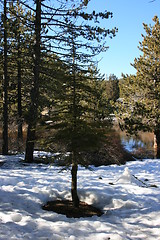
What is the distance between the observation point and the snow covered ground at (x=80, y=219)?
3.69 meters

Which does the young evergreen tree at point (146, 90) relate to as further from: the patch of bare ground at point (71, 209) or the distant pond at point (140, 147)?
the patch of bare ground at point (71, 209)

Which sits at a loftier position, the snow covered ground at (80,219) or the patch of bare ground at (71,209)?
the snow covered ground at (80,219)

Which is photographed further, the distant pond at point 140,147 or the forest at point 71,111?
the distant pond at point 140,147

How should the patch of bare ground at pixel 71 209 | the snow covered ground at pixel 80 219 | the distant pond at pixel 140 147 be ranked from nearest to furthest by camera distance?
the snow covered ground at pixel 80 219, the patch of bare ground at pixel 71 209, the distant pond at pixel 140 147

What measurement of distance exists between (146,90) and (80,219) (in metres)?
13.8

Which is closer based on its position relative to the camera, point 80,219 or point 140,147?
point 80,219

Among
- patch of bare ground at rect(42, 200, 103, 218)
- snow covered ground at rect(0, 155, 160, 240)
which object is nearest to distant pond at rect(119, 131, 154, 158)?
snow covered ground at rect(0, 155, 160, 240)

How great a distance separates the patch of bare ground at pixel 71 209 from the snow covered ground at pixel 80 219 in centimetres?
18

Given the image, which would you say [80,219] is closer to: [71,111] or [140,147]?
[71,111]

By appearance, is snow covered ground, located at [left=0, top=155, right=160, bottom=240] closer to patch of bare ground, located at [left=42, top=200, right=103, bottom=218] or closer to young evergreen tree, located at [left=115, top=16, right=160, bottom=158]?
patch of bare ground, located at [left=42, top=200, right=103, bottom=218]

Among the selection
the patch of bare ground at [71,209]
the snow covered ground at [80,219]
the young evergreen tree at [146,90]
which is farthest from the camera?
the young evergreen tree at [146,90]

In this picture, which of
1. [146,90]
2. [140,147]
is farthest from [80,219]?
[140,147]

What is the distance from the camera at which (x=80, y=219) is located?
4457 mm

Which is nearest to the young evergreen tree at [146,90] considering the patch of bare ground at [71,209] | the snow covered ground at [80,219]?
the snow covered ground at [80,219]
